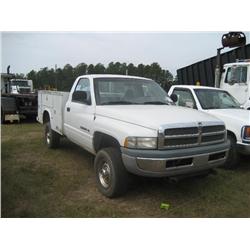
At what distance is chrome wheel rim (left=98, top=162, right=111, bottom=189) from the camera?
15.1 feet

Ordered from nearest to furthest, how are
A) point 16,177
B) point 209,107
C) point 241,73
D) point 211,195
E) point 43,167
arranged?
point 211,195 → point 16,177 → point 43,167 → point 209,107 → point 241,73

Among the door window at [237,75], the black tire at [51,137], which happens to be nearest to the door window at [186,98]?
the door window at [237,75]

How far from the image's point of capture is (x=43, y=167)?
6.21 m

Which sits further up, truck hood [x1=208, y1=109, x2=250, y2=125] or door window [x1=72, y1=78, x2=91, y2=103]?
door window [x1=72, y1=78, x2=91, y2=103]

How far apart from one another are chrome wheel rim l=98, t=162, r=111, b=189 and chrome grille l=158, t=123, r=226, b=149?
3.28 feet

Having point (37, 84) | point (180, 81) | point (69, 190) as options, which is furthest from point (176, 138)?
point (37, 84)

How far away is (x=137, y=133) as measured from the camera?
4074 mm

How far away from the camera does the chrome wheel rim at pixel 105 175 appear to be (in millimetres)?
4605

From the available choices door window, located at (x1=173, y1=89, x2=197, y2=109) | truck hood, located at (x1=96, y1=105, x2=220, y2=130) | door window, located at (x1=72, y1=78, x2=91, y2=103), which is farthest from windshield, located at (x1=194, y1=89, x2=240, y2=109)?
door window, located at (x1=72, y1=78, x2=91, y2=103)

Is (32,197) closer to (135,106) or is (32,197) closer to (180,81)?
(135,106)

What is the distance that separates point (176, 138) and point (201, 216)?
1.07m

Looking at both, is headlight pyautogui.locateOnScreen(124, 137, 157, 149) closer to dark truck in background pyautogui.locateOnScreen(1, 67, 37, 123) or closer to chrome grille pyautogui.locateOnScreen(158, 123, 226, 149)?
chrome grille pyautogui.locateOnScreen(158, 123, 226, 149)

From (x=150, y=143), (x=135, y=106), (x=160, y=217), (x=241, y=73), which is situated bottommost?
(x=160, y=217)

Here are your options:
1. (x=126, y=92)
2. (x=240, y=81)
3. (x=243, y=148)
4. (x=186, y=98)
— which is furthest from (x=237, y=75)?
(x=126, y=92)
